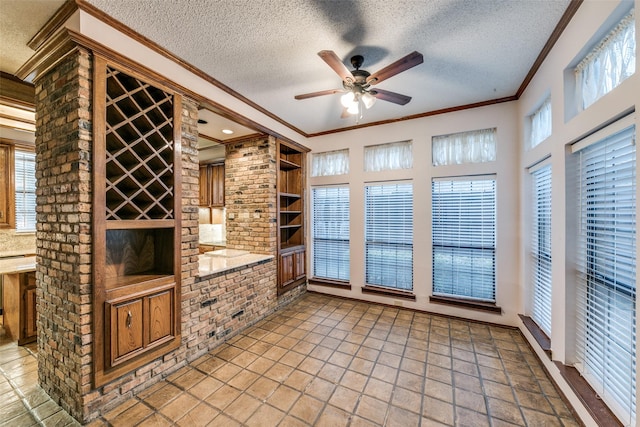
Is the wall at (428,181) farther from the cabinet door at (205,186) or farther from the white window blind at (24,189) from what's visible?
the white window blind at (24,189)

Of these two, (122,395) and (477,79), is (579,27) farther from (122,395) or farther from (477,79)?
(122,395)

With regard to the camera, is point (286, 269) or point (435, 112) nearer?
point (435, 112)

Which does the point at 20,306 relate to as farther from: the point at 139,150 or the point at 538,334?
the point at 538,334

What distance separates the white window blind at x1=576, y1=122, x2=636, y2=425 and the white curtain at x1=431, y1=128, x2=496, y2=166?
5.00 ft

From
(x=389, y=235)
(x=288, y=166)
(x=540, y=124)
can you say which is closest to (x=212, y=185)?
(x=288, y=166)

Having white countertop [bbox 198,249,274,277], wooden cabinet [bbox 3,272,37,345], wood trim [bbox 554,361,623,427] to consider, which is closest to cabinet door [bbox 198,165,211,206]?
white countertop [bbox 198,249,274,277]

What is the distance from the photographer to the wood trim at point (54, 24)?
1.68 metres

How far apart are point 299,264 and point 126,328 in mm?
2692

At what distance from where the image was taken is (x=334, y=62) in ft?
6.13

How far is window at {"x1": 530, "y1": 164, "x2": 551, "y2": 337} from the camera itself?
8.12 ft

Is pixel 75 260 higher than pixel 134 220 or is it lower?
lower

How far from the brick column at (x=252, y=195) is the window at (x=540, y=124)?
128 inches

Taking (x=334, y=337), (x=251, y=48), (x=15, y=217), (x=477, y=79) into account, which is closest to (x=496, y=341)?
(x=334, y=337)

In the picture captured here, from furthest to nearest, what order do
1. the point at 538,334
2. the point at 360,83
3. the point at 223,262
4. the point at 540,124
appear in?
the point at 223,262 < the point at 540,124 < the point at 538,334 < the point at 360,83
